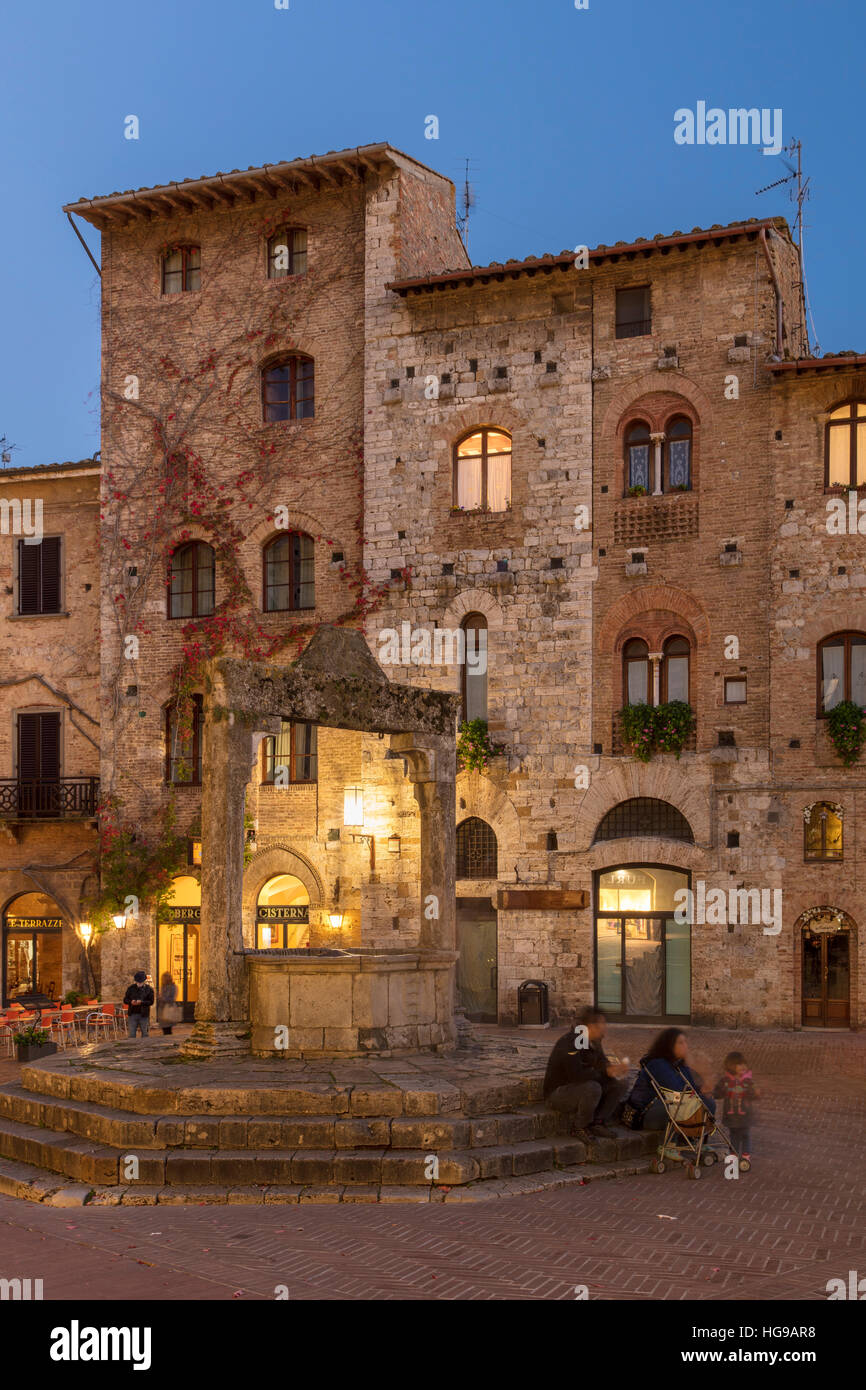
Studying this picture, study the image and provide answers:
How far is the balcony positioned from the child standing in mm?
19069

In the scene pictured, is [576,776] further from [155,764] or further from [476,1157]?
[476,1157]

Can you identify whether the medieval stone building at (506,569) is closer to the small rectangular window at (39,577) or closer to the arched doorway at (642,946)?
the arched doorway at (642,946)

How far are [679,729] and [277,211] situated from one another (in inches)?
530

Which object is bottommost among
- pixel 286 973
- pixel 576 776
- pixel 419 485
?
pixel 286 973

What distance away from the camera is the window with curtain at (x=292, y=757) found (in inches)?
1097

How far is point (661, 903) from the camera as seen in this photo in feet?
82.3

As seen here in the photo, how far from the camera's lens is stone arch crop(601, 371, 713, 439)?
25.2m

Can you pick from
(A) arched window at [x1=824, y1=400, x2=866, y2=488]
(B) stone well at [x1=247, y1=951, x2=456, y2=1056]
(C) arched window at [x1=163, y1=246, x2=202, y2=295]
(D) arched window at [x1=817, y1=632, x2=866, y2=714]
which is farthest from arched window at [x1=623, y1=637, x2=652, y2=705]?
Answer: (C) arched window at [x1=163, y1=246, x2=202, y2=295]

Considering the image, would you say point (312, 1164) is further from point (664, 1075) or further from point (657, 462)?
point (657, 462)

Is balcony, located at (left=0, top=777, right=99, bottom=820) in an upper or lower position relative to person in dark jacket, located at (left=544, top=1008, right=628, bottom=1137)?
upper

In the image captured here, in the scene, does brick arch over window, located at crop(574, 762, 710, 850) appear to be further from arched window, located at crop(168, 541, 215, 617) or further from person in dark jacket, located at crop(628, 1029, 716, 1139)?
person in dark jacket, located at crop(628, 1029, 716, 1139)

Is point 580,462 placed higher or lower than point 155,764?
higher
